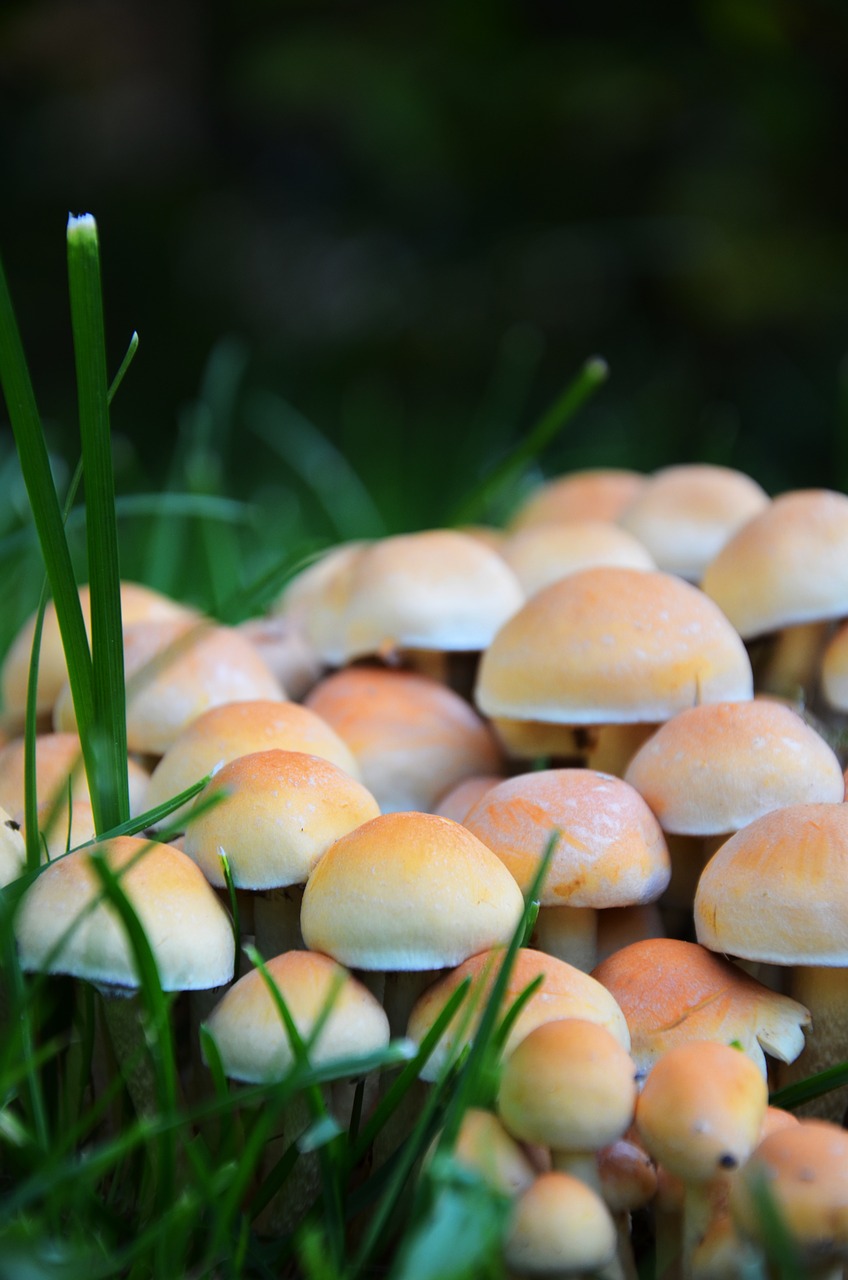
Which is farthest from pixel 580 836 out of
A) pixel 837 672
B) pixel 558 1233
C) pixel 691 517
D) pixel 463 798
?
pixel 691 517

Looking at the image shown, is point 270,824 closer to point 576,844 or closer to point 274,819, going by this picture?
point 274,819

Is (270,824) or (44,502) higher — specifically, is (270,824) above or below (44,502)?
below

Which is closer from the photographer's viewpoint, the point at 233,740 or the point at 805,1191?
the point at 805,1191

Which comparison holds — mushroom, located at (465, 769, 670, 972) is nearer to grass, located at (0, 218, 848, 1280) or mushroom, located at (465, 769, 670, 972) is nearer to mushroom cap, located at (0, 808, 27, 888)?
grass, located at (0, 218, 848, 1280)

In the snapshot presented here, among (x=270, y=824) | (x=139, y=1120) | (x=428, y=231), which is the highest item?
(x=428, y=231)

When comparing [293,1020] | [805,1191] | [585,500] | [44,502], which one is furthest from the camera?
[585,500]

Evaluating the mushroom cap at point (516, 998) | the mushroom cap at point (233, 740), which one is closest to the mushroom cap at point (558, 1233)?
the mushroom cap at point (516, 998)

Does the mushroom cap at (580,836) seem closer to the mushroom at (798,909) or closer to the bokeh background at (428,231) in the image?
the mushroom at (798,909)
